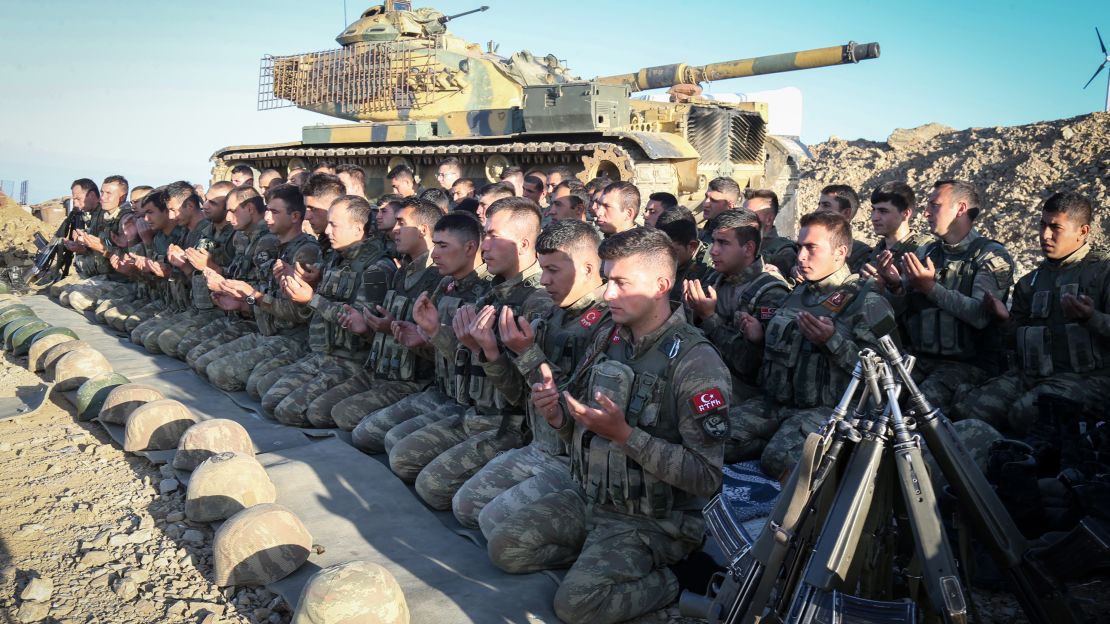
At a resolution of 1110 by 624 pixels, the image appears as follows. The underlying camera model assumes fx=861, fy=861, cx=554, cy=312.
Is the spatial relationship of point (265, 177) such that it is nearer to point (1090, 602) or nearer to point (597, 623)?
point (597, 623)

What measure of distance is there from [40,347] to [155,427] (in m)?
3.18

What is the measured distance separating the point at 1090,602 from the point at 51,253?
1357 centimetres

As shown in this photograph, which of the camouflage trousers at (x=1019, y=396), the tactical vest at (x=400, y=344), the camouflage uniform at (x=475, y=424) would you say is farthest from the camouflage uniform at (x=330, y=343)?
the camouflage trousers at (x=1019, y=396)

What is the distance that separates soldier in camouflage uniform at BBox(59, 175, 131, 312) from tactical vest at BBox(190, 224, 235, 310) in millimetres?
2855

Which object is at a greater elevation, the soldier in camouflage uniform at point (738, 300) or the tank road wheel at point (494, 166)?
the tank road wheel at point (494, 166)

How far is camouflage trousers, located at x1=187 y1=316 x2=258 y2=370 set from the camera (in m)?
8.29

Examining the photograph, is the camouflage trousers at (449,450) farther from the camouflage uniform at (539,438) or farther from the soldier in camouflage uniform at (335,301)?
the soldier in camouflage uniform at (335,301)

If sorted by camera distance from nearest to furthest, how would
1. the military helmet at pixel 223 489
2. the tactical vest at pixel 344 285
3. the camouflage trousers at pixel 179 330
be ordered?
the military helmet at pixel 223 489 → the tactical vest at pixel 344 285 → the camouflage trousers at pixel 179 330

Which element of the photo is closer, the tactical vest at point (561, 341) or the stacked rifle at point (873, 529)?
the stacked rifle at point (873, 529)

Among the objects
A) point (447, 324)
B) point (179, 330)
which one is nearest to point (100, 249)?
point (179, 330)

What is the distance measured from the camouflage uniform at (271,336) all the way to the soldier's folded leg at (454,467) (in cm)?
297

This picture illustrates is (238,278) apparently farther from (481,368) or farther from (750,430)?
(750,430)

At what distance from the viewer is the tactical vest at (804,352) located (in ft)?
16.9

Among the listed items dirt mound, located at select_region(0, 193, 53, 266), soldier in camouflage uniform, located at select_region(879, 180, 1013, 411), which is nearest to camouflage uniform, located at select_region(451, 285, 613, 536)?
soldier in camouflage uniform, located at select_region(879, 180, 1013, 411)
